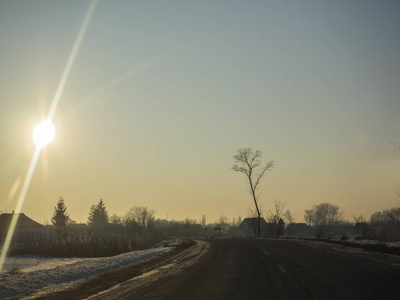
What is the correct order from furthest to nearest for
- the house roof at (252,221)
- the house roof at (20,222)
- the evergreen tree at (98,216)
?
the evergreen tree at (98,216) < the house roof at (20,222) < the house roof at (252,221)

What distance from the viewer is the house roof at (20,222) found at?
72.8 meters

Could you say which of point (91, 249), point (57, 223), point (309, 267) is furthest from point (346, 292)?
point (57, 223)

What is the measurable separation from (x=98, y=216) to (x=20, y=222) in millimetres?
49473

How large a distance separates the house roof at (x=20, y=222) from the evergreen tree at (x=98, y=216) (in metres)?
44.1

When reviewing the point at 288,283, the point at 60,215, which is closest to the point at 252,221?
the point at 60,215

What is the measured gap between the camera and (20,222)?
7431 centimetres

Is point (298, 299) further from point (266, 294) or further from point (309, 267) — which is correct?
point (309, 267)

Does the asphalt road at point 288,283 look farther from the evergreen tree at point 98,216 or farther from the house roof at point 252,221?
the evergreen tree at point 98,216

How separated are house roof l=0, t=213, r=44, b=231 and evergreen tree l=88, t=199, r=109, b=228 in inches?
1737

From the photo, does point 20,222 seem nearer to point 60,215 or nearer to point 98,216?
point 60,215

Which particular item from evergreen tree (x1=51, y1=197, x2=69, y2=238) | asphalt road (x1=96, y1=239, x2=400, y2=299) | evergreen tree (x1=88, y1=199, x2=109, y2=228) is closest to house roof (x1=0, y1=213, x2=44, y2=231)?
evergreen tree (x1=51, y1=197, x2=69, y2=238)

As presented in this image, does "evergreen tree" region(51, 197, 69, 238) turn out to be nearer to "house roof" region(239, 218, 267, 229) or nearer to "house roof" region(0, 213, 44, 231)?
"house roof" region(0, 213, 44, 231)

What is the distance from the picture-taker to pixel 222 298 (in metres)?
6.92

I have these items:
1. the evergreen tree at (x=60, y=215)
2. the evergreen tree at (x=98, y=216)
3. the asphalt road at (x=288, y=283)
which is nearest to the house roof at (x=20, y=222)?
the evergreen tree at (x=60, y=215)
